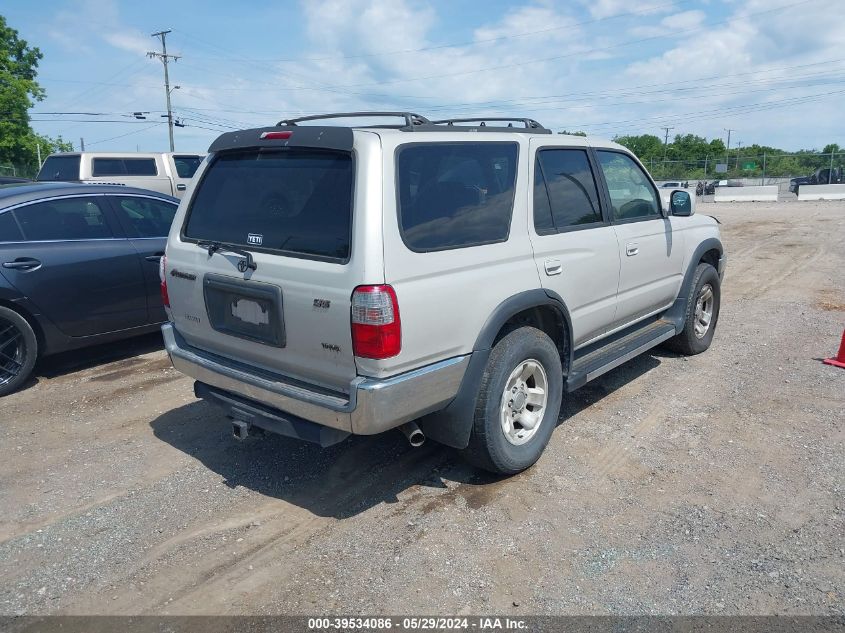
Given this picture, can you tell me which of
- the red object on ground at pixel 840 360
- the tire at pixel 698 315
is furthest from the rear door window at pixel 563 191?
the red object on ground at pixel 840 360

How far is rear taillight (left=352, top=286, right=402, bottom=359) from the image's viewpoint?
9.89 feet

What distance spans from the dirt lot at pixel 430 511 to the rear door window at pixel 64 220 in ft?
4.41

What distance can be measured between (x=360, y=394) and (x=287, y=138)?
56.7 inches

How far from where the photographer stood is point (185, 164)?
16125 mm

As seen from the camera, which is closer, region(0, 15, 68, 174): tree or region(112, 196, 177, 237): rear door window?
region(112, 196, 177, 237): rear door window

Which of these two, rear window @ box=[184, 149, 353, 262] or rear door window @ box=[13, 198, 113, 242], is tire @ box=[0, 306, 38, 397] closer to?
rear door window @ box=[13, 198, 113, 242]

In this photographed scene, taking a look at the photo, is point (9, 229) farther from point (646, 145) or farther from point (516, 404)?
point (646, 145)

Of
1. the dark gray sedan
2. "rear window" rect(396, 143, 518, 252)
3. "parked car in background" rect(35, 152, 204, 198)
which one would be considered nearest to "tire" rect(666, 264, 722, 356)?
"rear window" rect(396, 143, 518, 252)

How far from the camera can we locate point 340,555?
3.25 metres

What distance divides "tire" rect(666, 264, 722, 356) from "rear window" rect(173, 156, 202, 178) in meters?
13.0

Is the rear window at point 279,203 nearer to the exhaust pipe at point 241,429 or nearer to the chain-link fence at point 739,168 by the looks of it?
the exhaust pipe at point 241,429

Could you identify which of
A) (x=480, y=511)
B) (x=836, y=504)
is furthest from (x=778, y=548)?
(x=480, y=511)

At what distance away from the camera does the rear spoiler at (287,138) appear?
3270mm

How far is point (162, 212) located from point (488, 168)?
4.19m
